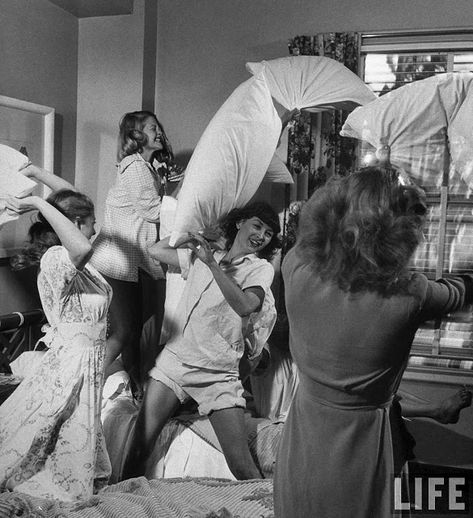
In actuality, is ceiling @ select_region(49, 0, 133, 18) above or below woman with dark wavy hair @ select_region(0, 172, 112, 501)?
above

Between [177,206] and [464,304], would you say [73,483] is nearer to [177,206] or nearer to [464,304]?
[177,206]

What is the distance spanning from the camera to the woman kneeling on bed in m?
2.13

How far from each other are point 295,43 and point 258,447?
1.38m

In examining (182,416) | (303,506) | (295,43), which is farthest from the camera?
(295,43)

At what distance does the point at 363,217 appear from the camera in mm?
1143

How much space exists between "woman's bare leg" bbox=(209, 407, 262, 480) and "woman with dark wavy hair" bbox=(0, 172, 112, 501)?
0.37 metres

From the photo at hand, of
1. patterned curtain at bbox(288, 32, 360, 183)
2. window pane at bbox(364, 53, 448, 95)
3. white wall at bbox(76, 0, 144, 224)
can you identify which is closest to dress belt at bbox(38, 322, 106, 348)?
white wall at bbox(76, 0, 144, 224)

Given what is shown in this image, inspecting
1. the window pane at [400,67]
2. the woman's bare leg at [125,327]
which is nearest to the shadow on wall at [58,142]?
the woman's bare leg at [125,327]

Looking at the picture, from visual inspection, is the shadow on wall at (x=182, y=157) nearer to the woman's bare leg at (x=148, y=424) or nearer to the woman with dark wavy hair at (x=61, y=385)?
the woman with dark wavy hair at (x=61, y=385)

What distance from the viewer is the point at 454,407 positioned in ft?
7.30

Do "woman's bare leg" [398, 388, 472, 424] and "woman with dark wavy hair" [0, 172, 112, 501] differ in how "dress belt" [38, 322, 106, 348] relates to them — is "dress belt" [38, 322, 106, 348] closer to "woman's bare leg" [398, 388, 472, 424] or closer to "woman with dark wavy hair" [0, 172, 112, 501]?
"woman with dark wavy hair" [0, 172, 112, 501]

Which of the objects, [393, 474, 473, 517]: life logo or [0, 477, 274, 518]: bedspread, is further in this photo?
[393, 474, 473, 517]: life logo

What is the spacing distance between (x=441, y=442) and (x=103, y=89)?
166 centimetres

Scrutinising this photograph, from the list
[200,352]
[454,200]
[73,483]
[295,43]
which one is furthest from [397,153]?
[73,483]
